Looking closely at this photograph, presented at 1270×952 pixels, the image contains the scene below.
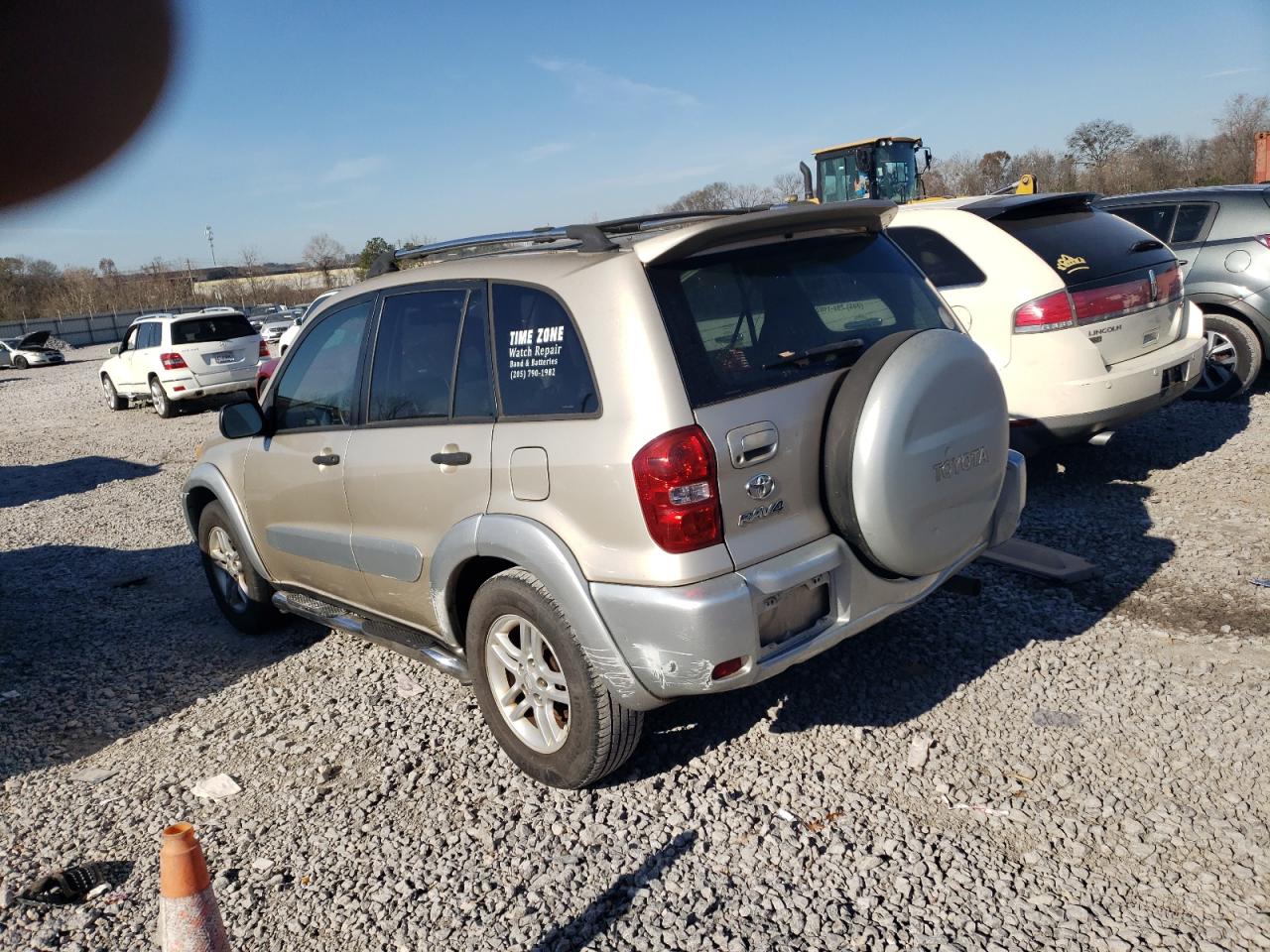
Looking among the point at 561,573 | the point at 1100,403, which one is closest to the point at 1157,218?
the point at 1100,403

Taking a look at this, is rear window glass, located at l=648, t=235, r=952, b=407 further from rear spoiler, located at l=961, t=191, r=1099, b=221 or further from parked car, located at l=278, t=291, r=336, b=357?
rear spoiler, located at l=961, t=191, r=1099, b=221

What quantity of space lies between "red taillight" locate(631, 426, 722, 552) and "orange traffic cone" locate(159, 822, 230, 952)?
1.53m

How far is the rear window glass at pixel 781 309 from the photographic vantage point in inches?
127

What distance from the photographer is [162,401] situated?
17781 millimetres

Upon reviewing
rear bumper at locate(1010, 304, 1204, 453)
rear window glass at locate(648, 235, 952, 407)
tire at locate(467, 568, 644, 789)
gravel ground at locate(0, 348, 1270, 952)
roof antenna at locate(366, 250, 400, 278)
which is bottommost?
gravel ground at locate(0, 348, 1270, 952)

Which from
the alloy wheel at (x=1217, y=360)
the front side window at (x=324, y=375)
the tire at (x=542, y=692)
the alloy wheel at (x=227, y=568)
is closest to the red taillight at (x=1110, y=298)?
the alloy wheel at (x=1217, y=360)

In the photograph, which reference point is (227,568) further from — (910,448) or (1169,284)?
(1169,284)

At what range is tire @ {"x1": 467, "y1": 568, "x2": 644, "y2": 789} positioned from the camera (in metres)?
3.38

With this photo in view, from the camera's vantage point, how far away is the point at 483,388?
146 inches

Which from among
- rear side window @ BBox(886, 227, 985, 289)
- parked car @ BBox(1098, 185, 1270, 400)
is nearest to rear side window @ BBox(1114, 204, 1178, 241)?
parked car @ BBox(1098, 185, 1270, 400)

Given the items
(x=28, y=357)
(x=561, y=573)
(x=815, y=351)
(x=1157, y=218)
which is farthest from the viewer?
(x=28, y=357)

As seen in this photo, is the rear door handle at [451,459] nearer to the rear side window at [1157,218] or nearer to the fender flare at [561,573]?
the fender flare at [561,573]

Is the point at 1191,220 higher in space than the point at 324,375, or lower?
higher

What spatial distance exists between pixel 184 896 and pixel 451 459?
71.8 inches
